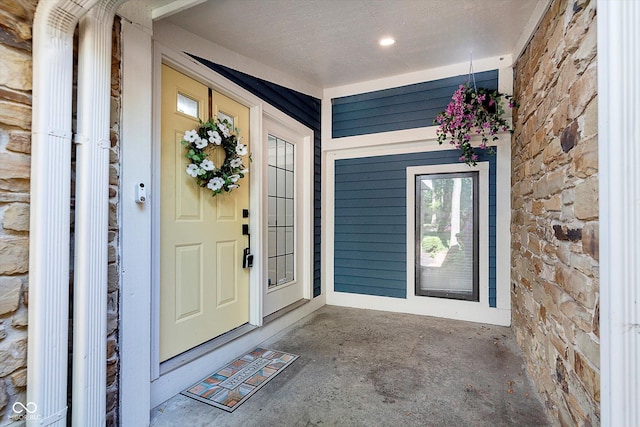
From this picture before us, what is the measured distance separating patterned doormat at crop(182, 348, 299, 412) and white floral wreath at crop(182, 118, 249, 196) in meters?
1.40

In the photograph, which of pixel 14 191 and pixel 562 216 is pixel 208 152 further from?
pixel 562 216

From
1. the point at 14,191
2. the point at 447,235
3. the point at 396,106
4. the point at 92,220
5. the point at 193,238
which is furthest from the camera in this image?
the point at 396,106

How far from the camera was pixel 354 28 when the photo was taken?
263 centimetres

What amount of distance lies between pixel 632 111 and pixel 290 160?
3164 mm

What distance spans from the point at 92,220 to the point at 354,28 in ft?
7.94

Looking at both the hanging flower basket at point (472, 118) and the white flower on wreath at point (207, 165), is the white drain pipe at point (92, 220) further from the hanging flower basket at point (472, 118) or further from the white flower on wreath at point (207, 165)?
the hanging flower basket at point (472, 118)

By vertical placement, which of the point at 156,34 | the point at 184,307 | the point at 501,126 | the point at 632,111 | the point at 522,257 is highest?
the point at 156,34

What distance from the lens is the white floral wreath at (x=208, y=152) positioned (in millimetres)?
2271

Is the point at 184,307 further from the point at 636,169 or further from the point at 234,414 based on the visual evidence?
the point at 636,169

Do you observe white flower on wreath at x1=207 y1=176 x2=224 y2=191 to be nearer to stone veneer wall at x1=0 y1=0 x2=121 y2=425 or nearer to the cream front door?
the cream front door

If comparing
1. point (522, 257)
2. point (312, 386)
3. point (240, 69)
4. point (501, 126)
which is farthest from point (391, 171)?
point (312, 386)

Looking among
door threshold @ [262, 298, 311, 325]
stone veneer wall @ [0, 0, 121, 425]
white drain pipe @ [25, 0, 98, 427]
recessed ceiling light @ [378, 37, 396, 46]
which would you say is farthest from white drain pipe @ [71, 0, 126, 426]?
recessed ceiling light @ [378, 37, 396, 46]

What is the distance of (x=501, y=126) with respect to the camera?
3.17 m

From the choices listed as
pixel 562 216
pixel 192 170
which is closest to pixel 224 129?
pixel 192 170
